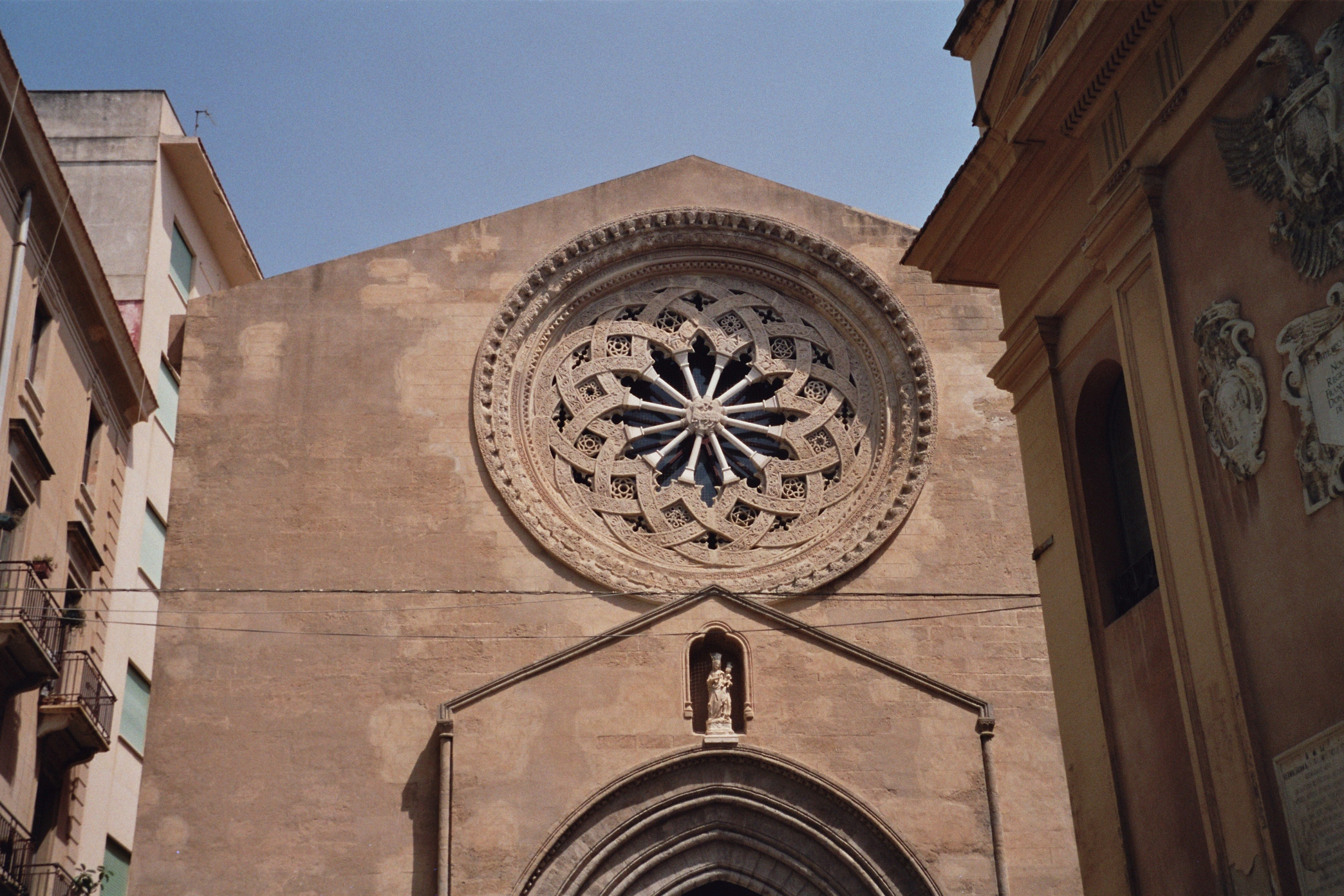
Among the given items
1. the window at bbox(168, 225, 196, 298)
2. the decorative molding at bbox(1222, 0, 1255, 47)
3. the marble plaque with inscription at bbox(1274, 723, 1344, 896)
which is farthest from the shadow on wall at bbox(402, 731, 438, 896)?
the decorative molding at bbox(1222, 0, 1255, 47)

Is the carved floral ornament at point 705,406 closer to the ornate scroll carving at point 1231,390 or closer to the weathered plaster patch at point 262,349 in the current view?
the weathered plaster patch at point 262,349

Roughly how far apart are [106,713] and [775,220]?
28.8ft

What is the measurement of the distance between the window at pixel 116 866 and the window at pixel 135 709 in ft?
3.02

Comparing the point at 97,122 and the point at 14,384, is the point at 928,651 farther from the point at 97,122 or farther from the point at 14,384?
the point at 97,122

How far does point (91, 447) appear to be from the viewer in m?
16.3

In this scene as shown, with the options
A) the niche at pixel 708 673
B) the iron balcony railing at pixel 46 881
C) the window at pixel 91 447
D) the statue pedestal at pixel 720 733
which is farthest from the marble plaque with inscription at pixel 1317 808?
the window at pixel 91 447

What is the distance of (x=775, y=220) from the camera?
62.7 feet

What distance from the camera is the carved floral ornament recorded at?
17.6 meters

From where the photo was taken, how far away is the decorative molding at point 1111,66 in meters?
8.85

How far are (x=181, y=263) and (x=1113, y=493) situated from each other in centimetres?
1326

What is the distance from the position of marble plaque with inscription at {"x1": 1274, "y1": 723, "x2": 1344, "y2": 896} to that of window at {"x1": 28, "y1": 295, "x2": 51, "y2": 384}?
1096cm

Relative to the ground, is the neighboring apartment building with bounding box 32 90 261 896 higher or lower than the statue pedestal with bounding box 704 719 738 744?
higher

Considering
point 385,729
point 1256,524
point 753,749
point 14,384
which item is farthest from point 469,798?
point 1256,524

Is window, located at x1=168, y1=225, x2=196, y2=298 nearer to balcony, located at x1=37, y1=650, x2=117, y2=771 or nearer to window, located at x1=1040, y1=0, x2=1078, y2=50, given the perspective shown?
balcony, located at x1=37, y1=650, x2=117, y2=771
